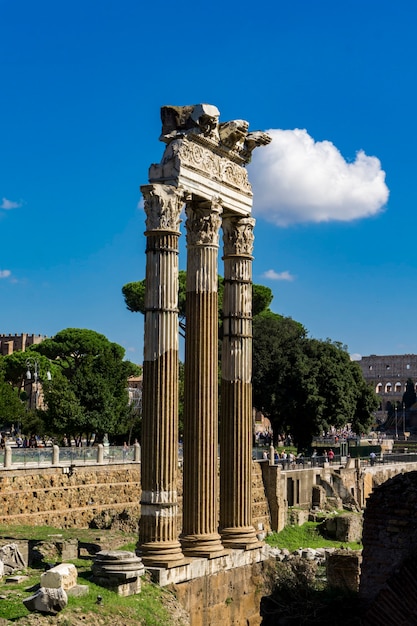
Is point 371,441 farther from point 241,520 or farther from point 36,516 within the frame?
point 241,520

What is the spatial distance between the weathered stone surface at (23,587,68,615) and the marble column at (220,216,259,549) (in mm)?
5553

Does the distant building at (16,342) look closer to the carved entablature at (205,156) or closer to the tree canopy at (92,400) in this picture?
the tree canopy at (92,400)

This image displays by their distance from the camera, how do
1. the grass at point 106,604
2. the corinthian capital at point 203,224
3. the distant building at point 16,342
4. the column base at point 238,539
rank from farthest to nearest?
the distant building at point 16,342 → the column base at point 238,539 → the corinthian capital at point 203,224 → the grass at point 106,604

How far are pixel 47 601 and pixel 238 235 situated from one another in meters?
8.80

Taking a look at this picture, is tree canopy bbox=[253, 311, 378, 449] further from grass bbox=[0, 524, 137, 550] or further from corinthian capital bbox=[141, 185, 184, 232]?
corinthian capital bbox=[141, 185, 184, 232]

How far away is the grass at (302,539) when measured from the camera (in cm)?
3244

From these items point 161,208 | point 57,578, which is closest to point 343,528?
point 161,208

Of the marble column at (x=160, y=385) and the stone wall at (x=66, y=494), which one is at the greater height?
the marble column at (x=160, y=385)

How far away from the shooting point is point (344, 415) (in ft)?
154

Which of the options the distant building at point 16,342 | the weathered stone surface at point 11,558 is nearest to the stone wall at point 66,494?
the weathered stone surface at point 11,558

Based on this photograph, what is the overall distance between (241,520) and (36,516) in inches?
355

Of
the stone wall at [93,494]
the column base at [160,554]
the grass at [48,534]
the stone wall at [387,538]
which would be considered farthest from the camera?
the stone wall at [93,494]

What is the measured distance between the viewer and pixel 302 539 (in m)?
33.9

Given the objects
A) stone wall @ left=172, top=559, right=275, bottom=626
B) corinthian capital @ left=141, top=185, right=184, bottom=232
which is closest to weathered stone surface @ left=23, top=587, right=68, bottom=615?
stone wall @ left=172, top=559, right=275, bottom=626
